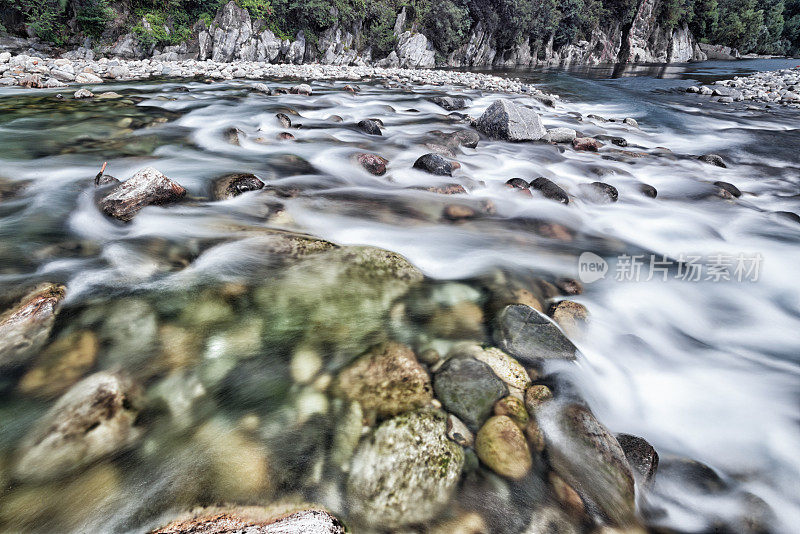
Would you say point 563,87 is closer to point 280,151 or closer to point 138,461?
point 280,151

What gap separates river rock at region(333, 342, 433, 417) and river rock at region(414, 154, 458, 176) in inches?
127

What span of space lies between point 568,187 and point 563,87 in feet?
44.5

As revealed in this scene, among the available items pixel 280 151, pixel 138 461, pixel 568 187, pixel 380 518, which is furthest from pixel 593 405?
pixel 280 151

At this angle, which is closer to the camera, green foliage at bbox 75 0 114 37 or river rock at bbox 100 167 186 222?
river rock at bbox 100 167 186 222

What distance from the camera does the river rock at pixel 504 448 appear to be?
1400 millimetres

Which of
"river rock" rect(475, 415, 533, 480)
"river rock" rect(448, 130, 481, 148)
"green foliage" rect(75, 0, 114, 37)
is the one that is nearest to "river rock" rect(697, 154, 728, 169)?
"river rock" rect(448, 130, 481, 148)

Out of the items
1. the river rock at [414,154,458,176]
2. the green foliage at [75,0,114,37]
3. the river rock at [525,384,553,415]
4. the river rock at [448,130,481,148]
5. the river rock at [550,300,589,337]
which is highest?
the green foliage at [75,0,114,37]

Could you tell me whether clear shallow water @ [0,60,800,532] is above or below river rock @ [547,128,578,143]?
below

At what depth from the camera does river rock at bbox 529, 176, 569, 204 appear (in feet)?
13.5

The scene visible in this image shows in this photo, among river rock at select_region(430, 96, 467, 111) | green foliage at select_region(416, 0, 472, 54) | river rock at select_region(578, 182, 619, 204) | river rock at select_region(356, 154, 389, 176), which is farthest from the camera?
green foliage at select_region(416, 0, 472, 54)

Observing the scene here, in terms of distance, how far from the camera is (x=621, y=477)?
1.40 metres

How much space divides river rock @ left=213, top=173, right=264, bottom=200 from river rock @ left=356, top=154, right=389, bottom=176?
4.74ft

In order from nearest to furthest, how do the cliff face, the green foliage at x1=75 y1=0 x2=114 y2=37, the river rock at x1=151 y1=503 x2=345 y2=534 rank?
the river rock at x1=151 y1=503 x2=345 y2=534
the green foliage at x1=75 y1=0 x2=114 y2=37
the cliff face

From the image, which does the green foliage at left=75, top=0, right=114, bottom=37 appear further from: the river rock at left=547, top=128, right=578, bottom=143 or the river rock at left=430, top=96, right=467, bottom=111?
the river rock at left=547, top=128, right=578, bottom=143
